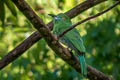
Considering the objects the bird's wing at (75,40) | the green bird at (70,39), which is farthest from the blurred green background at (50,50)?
the bird's wing at (75,40)

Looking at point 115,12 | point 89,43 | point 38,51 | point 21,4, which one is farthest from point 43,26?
point 89,43

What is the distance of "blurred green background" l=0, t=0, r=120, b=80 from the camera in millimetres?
5094

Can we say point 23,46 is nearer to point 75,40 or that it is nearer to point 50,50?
point 75,40

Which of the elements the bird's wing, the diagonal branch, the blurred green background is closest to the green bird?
the bird's wing

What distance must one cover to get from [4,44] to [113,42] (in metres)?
1.64

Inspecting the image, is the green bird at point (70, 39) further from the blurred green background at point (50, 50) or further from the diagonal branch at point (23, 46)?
the blurred green background at point (50, 50)

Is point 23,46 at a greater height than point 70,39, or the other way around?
point 23,46

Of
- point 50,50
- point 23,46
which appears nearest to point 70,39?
Result: point 23,46

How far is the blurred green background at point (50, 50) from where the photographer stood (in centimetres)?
509

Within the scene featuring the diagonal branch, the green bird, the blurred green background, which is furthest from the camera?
the blurred green background

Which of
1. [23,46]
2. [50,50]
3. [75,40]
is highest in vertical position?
[23,46]

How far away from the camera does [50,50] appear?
593cm

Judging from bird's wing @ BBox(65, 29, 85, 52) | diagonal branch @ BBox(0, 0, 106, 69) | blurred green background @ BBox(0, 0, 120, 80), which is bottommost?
blurred green background @ BBox(0, 0, 120, 80)

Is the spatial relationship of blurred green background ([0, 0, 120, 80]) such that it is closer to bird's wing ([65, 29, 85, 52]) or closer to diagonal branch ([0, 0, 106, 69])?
diagonal branch ([0, 0, 106, 69])
